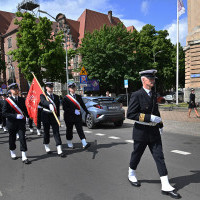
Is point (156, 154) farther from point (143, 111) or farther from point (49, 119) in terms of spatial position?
point (49, 119)

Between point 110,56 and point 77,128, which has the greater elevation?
point 110,56

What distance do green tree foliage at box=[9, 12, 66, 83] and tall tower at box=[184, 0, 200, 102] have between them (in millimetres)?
14584

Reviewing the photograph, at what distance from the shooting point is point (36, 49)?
27922mm

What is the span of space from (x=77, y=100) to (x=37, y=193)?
3322 millimetres

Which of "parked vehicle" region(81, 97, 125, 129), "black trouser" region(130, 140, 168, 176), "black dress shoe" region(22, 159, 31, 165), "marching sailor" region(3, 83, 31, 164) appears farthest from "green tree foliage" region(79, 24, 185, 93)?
"black trouser" region(130, 140, 168, 176)

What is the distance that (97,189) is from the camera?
3898mm

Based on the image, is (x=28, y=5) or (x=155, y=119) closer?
(x=155, y=119)

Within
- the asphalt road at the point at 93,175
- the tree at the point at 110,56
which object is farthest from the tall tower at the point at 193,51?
the asphalt road at the point at 93,175

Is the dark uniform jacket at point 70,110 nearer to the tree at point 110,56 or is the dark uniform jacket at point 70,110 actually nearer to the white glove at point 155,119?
the white glove at point 155,119

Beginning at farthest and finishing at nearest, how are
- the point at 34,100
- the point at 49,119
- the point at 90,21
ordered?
the point at 90,21, the point at 34,100, the point at 49,119

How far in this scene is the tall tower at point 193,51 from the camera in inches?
893

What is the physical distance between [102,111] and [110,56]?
75.6ft

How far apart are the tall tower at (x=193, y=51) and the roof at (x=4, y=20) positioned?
44.3m

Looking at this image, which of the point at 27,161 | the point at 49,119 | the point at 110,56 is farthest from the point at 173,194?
the point at 110,56
